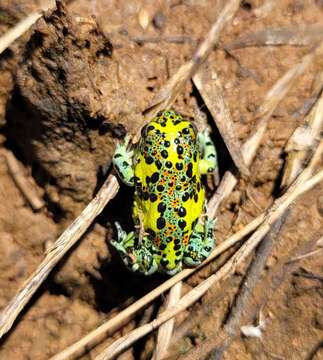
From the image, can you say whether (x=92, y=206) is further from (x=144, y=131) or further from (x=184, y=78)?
(x=184, y=78)

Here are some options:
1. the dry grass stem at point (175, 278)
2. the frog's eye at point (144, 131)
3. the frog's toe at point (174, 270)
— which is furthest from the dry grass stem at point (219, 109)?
the frog's toe at point (174, 270)

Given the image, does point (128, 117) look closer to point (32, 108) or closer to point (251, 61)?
point (32, 108)

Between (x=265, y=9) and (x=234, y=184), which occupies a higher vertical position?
(x=265, y=9)

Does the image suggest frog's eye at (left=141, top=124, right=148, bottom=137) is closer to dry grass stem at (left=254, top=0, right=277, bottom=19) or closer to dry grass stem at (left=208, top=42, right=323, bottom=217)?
dry grass stem at (left=208, top=42, right=323, bottom=217)

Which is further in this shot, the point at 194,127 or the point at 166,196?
the point at 194,127

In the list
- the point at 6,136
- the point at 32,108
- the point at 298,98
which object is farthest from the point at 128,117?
the point at 298,98

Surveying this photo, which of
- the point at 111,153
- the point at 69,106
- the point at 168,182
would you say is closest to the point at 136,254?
the point at 168,182
